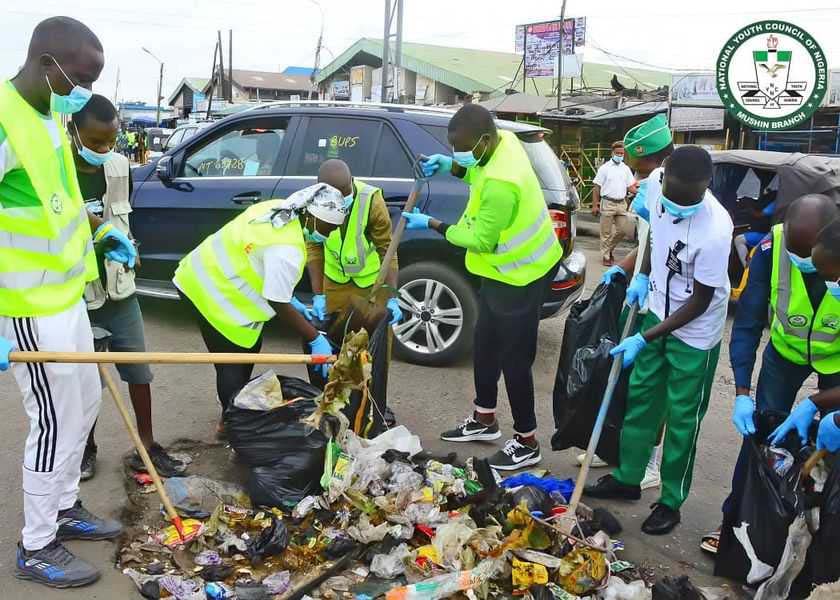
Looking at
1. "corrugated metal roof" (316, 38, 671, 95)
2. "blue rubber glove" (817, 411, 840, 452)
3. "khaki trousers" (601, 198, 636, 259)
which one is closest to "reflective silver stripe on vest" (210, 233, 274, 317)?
"blue rubber glove" (817, 411, 840, 452)

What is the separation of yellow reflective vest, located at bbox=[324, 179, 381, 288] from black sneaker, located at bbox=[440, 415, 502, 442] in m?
1.02

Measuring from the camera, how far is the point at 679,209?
10.3 ft

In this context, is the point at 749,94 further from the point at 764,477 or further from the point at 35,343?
the point at 35,343

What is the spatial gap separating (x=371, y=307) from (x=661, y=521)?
6.05 feet

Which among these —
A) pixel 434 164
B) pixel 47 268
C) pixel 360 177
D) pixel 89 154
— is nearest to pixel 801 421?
→ pixel 434 164

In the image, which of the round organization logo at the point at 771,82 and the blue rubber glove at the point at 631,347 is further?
the round organization logo at the point at 771,82

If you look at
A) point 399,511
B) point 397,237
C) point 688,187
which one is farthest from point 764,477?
point 397,237

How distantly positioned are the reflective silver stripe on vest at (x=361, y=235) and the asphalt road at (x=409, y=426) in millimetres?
1004

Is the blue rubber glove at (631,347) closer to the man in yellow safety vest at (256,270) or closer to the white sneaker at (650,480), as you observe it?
the white sneaker at (650,480)

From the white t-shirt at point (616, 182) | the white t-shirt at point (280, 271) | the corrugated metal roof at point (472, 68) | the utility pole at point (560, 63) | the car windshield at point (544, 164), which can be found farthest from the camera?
the corrugated metal roof at point (472, 68)

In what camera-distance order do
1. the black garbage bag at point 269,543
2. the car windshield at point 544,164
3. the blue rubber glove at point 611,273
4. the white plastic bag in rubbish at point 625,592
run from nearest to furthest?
the white plastic bag in rubbish at point 625,592 < the black garbage bag at point 269,543 < the blue rubber glove at point 611,273 < the car windshield at point 544,164

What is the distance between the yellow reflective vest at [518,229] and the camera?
377cm

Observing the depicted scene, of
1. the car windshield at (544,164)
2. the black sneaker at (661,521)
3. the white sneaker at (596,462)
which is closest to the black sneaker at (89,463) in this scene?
the white sneaker at (596,462)

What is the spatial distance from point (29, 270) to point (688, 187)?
2.56m
